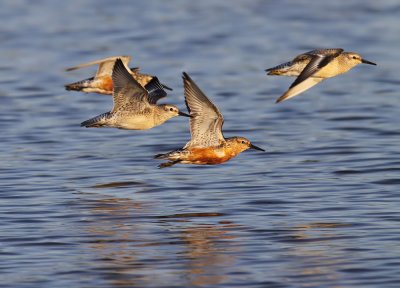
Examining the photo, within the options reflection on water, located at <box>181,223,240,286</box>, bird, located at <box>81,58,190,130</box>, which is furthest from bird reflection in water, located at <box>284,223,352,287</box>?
bird, located at <box>81,58,190,130</box>

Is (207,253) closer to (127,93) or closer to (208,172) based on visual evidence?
(127,93)

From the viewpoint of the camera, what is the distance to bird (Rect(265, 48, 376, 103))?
16.4 m

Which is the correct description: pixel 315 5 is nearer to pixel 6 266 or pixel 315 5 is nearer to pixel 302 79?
pixel 302 79

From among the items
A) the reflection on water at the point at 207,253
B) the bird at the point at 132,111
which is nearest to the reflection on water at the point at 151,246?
the reflection on water at the point at 207,253

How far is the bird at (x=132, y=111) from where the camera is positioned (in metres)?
16.9

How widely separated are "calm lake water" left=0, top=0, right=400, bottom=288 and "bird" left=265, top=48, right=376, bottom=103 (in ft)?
6.05

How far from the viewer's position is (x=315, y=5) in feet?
131

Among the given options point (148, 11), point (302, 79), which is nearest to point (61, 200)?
point (302, 79)

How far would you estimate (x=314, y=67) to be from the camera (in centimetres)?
1642

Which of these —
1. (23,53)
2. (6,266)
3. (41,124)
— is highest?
(23,53)

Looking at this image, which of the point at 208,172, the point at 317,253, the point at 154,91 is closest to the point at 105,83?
the point at 154,91

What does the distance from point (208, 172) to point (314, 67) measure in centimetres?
386

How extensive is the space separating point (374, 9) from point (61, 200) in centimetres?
2287

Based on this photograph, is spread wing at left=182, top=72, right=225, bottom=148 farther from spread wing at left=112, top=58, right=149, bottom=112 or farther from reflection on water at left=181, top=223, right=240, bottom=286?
spread wing at left=112, top=58, right=149, bottom=112
